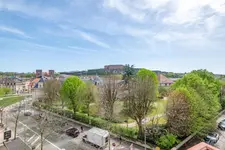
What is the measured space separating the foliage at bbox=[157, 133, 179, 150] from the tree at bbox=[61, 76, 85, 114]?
64.3ft

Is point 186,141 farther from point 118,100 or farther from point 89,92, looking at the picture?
point 89,92

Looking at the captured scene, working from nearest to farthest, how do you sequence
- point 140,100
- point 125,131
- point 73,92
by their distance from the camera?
point 140,100, point 125,131, point 73,92

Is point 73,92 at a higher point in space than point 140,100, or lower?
lower

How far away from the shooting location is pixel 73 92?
3878 cm

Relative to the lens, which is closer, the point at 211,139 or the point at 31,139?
the point at 211,139

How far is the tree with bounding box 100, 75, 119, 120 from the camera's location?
101 feet

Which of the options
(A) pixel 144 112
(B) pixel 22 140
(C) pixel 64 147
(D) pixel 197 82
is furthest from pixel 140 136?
(B) pixel 22 140

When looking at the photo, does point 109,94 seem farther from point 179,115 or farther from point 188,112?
point 188,112

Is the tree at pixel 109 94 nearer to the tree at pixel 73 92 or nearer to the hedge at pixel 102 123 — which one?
the hedge at pixel 102 123

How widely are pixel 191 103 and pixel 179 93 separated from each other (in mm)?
2132

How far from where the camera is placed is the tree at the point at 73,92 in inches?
1484

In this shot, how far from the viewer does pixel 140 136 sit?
85.8ft

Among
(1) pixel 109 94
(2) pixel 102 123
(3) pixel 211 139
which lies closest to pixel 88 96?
(1) pixel 109 94

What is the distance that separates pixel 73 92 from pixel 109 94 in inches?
440
